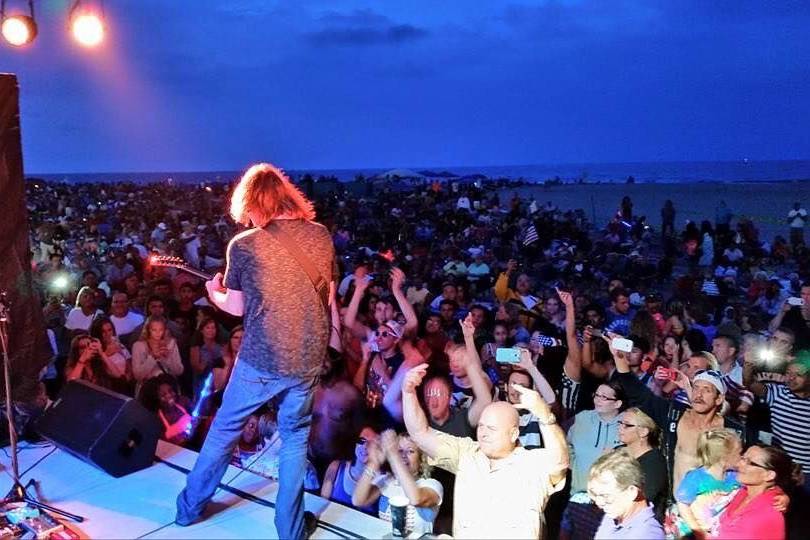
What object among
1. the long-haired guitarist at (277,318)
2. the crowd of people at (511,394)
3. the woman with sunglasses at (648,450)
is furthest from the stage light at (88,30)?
the woman with sunglasses at (648,450)

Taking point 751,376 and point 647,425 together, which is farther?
point 751,376

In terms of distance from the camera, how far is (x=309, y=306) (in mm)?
2992

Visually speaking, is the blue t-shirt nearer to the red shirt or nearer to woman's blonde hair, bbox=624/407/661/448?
the red shirt

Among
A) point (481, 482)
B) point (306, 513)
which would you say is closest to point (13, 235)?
point (306, 513)

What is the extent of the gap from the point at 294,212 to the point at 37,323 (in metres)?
2.19

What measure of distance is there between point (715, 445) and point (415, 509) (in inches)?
57.8

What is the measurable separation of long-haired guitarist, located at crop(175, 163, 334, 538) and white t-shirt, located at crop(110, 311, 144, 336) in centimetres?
366

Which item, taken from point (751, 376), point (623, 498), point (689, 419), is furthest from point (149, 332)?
point (751, 376)

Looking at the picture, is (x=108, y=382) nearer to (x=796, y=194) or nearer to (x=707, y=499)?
(x=707, y=499)

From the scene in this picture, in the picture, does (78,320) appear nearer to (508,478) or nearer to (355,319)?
(355,319)

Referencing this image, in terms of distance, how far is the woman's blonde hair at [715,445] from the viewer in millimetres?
3488

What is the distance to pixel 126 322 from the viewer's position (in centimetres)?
650

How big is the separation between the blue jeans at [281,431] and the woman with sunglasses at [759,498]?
1810mm

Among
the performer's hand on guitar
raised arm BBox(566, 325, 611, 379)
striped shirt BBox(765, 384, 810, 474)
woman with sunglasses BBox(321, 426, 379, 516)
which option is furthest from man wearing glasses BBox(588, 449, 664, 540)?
raised arm BBox(566, 325, 611, 379)
